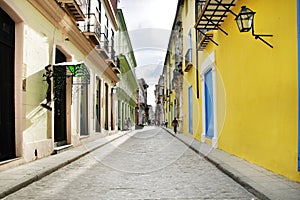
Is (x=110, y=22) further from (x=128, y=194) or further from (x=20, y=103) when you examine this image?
(x=128, y=194)

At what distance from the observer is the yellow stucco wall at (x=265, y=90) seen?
521 centimetres

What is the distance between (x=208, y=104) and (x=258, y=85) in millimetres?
6266

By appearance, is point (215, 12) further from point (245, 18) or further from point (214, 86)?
point (245, 18)

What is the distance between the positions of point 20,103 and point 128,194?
3916mm

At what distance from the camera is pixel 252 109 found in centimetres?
706

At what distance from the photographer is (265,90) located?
6.24m

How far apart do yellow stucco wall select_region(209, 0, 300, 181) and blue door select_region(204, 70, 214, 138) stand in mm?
2827

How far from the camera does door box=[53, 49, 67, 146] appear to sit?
31.4ft

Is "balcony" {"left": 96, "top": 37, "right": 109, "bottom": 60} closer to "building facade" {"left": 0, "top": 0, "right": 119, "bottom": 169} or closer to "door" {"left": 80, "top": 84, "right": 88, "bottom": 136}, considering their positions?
"building facade" {"left": 0, "top": 0, "right": 119, "bottom": 169}

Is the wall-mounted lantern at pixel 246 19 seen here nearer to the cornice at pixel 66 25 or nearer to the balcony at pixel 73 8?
the cornice at pixel 66 25

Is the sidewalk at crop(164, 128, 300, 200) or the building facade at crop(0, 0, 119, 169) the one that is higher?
the building facade at crop(0, 0, 119, 169)

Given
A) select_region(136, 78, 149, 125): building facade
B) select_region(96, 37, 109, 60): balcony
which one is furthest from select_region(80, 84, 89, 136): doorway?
select_region(136, 78, 149, 125): building facade

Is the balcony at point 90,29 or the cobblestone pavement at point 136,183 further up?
the balcony at point 90,29

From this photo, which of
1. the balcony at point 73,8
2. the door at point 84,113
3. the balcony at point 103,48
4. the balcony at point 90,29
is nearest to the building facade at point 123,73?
the balcony at point 103,48
